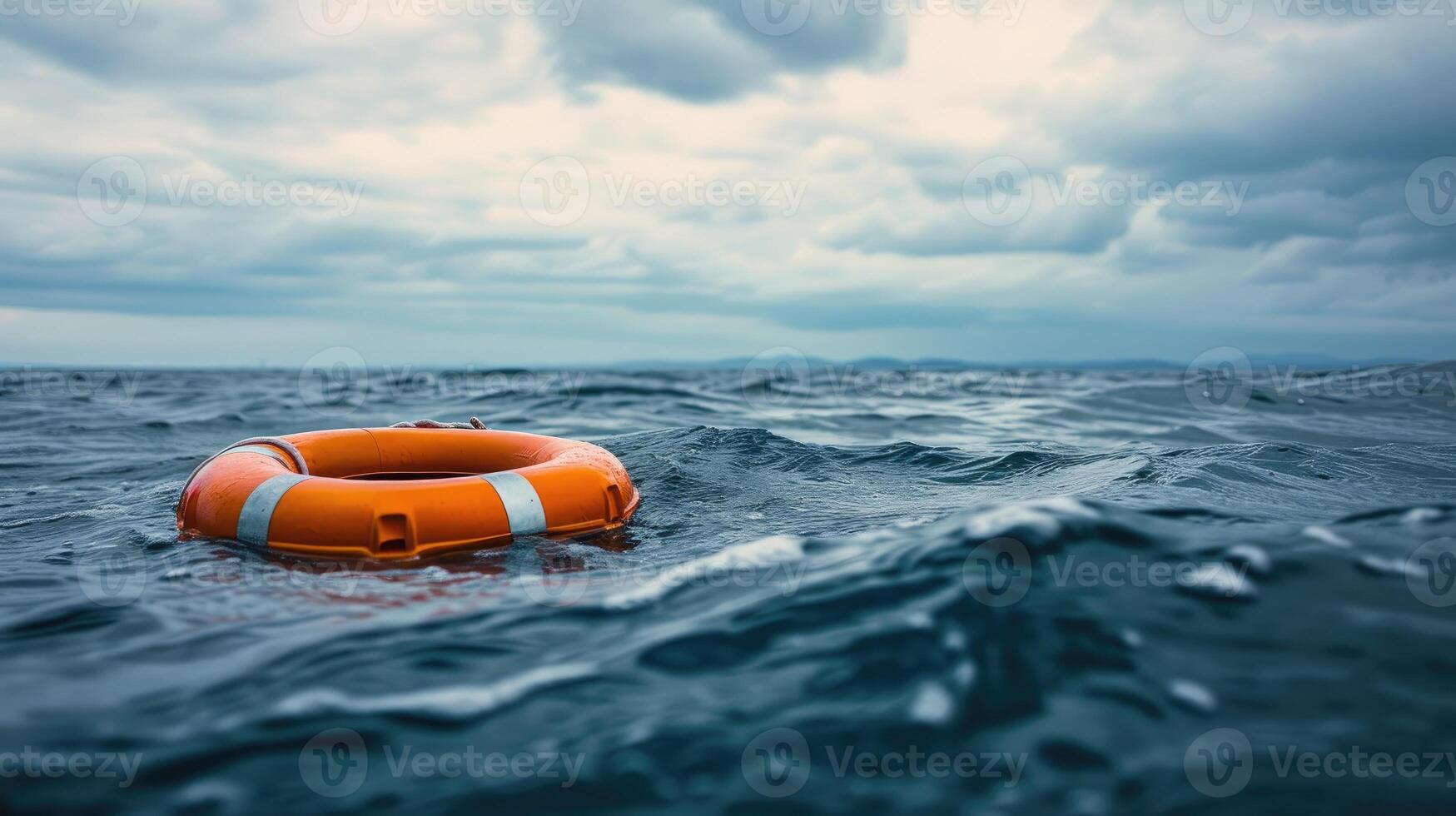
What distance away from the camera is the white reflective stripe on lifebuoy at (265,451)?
215 inches

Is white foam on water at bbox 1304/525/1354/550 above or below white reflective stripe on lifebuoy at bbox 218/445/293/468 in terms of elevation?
below

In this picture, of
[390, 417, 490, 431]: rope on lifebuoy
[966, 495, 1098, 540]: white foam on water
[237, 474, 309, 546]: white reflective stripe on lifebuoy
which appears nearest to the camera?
[966, 495, 1098, 540]: white foam on water

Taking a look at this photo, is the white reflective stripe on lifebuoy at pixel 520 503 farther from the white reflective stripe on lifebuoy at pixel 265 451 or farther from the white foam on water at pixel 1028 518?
the white foam on water at pixel 1028 518

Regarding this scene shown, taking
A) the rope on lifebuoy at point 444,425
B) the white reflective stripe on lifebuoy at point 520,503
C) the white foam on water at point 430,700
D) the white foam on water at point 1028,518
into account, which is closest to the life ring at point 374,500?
the white reflective stripe on lifebuoy at point 520,503

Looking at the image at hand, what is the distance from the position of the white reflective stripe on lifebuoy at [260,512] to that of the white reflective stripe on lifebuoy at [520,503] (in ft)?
3.50

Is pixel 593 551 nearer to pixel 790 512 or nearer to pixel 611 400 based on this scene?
pixel 790 512

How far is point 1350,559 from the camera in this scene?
3229 millimetres

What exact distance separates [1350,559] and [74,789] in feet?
13.7

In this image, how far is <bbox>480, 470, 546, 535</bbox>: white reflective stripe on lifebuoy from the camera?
15.9 ft

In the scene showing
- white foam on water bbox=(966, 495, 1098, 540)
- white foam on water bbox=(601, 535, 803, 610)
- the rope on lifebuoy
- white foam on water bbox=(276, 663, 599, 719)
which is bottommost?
white foam on water bbox=(276, 663, 599, 719)

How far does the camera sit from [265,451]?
5508 mm

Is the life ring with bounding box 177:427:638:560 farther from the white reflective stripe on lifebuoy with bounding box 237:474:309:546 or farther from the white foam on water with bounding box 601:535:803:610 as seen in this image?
the white foam on water with bounding box 601:535:803:610

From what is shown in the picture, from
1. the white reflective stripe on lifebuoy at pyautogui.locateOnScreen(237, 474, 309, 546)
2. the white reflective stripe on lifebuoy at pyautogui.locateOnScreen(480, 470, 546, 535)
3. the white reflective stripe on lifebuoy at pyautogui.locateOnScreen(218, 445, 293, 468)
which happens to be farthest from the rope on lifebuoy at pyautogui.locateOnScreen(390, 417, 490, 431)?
the white reflective stripe on lifebuoy at pyautogui.locateOnScreen(237, 474, 309, 546)

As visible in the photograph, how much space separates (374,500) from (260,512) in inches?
26.4
